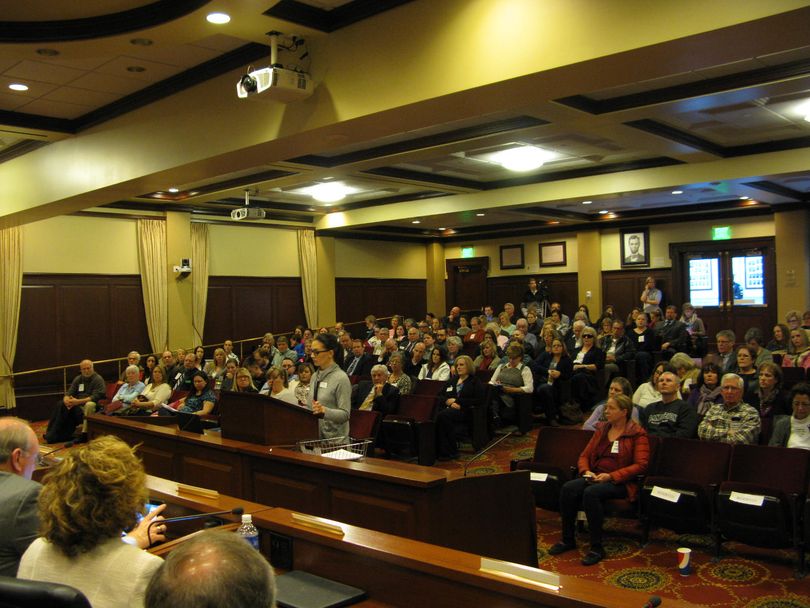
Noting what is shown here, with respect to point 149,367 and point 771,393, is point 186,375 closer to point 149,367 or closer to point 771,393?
Result: point 149,367

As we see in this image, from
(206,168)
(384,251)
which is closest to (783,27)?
(206,168)

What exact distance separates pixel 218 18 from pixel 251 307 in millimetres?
10499

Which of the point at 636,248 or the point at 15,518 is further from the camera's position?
the point at 636,248

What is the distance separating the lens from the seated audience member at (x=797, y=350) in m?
7.55

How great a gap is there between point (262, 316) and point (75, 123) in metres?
7.80

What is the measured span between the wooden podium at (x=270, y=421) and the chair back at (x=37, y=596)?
2846 millimetres

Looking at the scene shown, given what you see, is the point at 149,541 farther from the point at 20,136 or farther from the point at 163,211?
the point at 163,211

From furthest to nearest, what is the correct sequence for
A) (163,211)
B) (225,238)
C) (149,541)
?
1. (225,238)
2. (163,211)
3. (149,541)

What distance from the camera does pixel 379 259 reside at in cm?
1717

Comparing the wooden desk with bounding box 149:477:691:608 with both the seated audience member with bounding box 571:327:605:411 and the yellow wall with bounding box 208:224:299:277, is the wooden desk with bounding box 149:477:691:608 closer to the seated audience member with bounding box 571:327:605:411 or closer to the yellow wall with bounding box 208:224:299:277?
the seated audience member with bounding box 571:327:605:411

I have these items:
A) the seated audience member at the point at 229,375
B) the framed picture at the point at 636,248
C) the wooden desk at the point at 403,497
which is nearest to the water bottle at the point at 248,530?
the wooden desk at the point at 403,497

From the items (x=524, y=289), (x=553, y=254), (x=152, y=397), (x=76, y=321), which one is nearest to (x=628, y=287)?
(x=553, y=254)

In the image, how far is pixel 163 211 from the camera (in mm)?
12797

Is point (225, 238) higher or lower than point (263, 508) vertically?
higher
